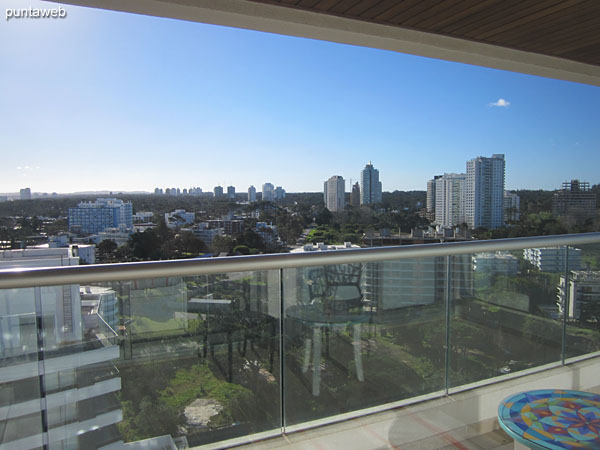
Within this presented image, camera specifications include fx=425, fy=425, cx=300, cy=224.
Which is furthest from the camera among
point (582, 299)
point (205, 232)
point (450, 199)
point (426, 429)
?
point (450, 199)

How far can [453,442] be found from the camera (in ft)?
7.98

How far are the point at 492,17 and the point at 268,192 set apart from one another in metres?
23.7

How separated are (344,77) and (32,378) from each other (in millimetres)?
31468

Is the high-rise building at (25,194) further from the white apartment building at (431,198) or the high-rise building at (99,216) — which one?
the white apartment building at (431,198)

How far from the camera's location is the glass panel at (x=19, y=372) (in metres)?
1.61

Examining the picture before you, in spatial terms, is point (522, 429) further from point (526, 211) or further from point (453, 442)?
point (526, 211)

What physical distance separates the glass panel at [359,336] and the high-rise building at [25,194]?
71.3ft

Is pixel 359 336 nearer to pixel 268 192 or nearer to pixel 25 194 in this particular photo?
pixel 25 194

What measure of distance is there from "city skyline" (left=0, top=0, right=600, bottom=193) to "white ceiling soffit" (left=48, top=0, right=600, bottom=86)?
2086 cm

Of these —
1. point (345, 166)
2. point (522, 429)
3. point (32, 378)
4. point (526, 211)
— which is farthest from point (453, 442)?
point (345, 166)

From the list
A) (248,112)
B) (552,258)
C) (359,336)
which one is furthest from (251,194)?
(359,336)

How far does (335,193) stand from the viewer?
26.9 meters

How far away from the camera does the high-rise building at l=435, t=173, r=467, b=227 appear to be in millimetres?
24484

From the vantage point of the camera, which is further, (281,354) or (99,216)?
(99,216)
